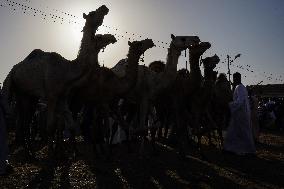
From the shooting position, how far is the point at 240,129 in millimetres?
12867

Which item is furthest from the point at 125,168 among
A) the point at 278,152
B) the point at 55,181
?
the point at 278,152

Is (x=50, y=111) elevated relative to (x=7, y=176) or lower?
elevated

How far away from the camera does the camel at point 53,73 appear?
1021 centimetres

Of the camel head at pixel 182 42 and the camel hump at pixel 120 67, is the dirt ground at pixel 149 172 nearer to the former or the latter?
the camel hump at pixel 120 67

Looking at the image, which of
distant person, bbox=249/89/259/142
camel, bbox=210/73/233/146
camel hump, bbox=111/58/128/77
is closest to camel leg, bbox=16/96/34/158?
camel hump, bbox=111/58/128/77

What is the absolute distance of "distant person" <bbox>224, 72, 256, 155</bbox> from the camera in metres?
12.5

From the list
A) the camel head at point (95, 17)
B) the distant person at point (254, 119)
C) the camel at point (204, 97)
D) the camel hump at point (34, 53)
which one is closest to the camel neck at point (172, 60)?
the camel at point (204, 97)

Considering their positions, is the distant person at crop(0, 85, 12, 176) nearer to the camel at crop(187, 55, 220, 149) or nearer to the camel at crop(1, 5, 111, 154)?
the camel at crop(1, 5, 111, 154)

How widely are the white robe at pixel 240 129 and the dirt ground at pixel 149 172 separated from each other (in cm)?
44

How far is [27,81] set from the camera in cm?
1052

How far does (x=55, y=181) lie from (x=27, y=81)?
323 cm

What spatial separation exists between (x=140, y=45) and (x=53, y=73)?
8.77 feet

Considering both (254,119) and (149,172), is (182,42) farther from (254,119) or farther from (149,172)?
(254,119)

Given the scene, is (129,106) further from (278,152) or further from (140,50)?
(278,152)
